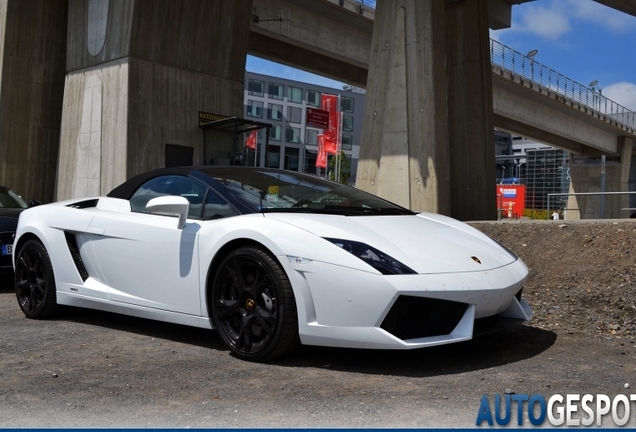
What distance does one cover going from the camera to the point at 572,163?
197 ft

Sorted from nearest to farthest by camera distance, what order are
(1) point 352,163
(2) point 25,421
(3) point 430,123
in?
(2) point 25,421
(3) point 430,123
(1) point 352,163

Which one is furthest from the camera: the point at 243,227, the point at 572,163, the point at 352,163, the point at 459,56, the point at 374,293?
the point at 352,163

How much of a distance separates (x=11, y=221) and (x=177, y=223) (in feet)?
13.2

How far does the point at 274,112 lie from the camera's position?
81062mm

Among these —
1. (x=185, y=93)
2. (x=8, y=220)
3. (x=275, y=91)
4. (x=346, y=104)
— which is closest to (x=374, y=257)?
(x=8, y=220)

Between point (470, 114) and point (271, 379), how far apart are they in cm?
1391

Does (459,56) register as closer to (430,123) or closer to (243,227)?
(430,123)

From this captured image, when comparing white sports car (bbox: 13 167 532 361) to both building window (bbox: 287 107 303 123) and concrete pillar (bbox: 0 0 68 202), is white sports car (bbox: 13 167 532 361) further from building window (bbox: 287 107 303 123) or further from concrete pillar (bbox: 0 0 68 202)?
building window (bbox: 287 107 303 123)

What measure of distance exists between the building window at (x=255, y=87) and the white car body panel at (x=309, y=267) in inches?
2954

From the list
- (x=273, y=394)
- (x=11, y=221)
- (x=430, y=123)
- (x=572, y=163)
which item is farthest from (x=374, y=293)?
(x=572, y=163)

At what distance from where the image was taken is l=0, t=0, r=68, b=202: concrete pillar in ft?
57.5

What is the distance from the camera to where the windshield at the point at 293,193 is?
199 inches

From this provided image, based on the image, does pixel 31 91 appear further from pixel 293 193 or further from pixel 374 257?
pixel 374 257

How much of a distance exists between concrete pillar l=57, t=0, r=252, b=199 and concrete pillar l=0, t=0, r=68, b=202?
4.77 feet
